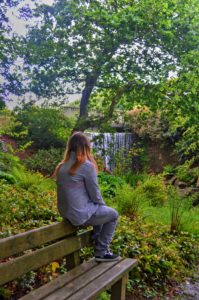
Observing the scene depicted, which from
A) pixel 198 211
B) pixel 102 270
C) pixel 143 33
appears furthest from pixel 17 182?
pixel 143 33

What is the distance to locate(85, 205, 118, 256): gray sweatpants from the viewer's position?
3.90m

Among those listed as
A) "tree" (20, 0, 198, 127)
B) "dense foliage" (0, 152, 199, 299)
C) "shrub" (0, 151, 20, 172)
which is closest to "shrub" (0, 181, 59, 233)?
"dense foliage" (0, 152, 199, 299)

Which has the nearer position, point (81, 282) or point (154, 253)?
point (81, 282)

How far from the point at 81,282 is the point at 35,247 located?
0.48 meters

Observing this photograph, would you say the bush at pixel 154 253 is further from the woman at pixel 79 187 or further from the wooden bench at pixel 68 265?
the woman at pixel 79 187

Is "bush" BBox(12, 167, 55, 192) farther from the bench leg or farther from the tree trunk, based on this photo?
the bench leg

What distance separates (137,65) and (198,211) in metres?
5.48

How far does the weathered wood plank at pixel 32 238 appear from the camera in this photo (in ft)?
9.23

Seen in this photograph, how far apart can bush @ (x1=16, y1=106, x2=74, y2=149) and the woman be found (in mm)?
11557

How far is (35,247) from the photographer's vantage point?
3.34 metres

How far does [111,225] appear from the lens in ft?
13.3

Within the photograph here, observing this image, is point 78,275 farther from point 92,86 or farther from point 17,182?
point 92,86

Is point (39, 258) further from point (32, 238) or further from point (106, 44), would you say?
point (106, 44)

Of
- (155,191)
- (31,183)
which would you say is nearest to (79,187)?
(31,183)
